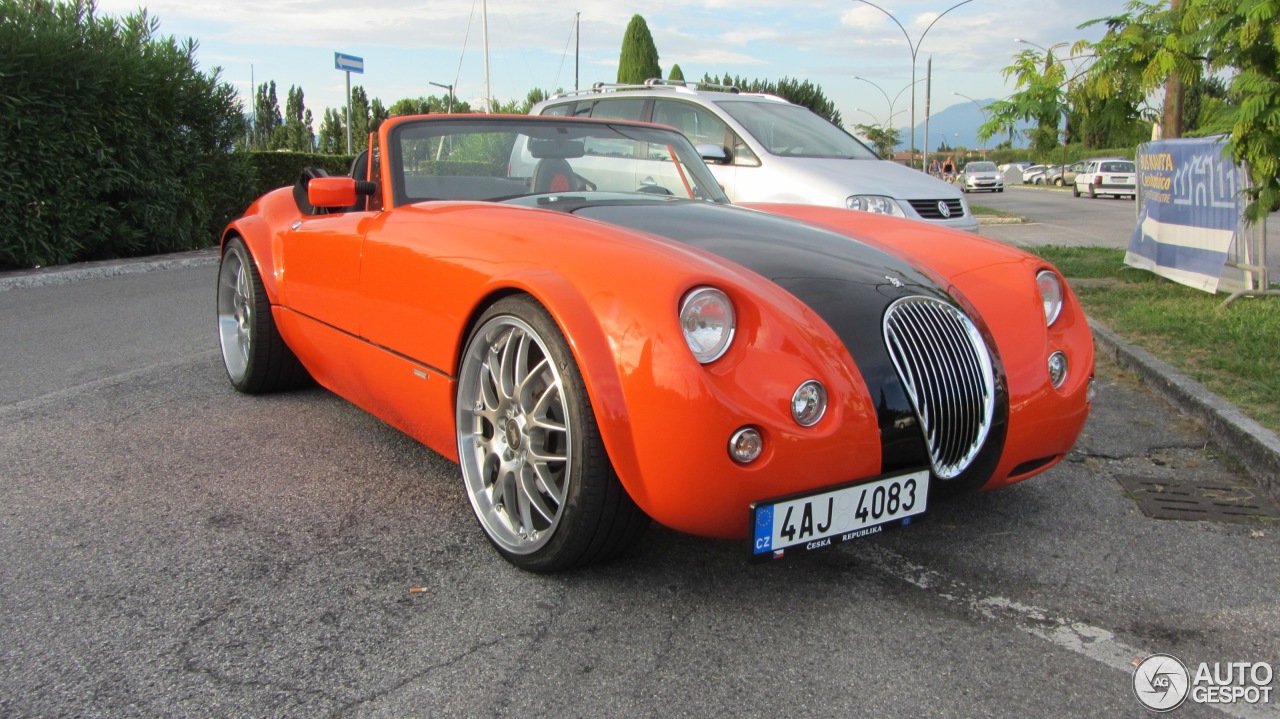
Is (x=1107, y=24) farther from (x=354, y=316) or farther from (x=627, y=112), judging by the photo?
(x=354, y=316)

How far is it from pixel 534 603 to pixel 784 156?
240 inches

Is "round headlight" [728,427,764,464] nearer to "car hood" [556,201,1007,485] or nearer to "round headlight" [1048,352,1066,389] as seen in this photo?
"car hood" [556,201,1007,485]

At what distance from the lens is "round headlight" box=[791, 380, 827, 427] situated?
242cm

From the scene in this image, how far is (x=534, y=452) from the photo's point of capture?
2.82 meters

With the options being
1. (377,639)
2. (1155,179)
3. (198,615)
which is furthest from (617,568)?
(1155,179)

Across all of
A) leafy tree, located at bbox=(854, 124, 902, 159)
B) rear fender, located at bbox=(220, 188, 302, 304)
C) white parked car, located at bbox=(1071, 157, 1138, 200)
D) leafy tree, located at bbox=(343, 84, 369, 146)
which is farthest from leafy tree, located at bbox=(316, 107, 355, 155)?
rear fender, located at bbox=(220, 188, 302, 304)

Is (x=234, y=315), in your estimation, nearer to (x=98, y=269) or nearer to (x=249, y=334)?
(x=249, y=334)

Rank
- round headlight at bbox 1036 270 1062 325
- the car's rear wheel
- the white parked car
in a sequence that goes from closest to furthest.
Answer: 1. the car's rear wheel
2. round headlight at bbox 1036 270 1062 325
3. the white parked car

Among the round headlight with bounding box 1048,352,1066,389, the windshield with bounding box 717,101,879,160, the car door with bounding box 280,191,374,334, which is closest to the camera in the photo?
the round headlight with bounding box 1048,352,1066,389

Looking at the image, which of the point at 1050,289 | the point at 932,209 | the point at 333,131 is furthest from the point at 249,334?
the point at 333,131

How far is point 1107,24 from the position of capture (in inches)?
311

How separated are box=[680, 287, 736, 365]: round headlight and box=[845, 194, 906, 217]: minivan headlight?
5.21 m

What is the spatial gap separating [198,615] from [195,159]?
1140 centimetres

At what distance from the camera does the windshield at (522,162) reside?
3912mm
